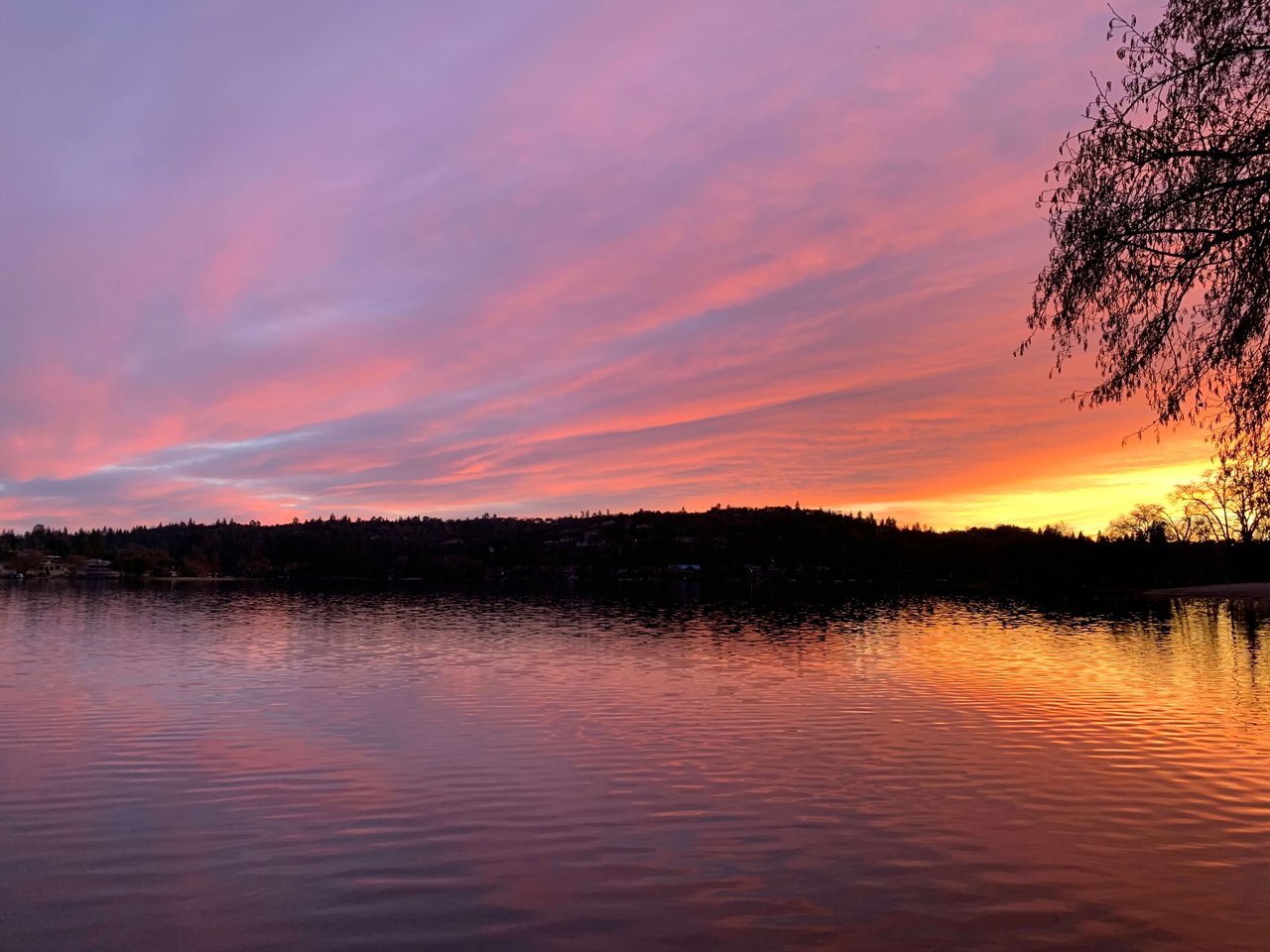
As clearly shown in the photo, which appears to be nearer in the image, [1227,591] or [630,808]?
[630,808]

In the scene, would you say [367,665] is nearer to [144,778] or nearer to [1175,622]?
[144,778]

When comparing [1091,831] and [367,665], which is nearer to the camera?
[1091,831]

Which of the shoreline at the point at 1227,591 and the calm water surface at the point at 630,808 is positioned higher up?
the calm water surface at the point at 630,808

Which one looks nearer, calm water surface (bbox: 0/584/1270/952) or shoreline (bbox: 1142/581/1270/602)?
calm water surface (bbox: 0/584/1270/952)

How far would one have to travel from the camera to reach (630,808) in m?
16.4

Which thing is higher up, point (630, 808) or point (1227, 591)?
point (630, 808)

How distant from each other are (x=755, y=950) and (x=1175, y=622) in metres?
77.1

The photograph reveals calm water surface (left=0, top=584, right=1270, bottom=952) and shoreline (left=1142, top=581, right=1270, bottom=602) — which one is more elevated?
calm water surface (left=0, top=584, right=1270, bottom=952)

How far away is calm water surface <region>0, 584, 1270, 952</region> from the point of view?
10.8 meters

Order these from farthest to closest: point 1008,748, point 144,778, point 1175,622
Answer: point 1175,622, point 1008,748, point 144,778

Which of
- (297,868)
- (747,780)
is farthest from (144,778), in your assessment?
(747,780)

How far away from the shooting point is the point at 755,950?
988 centimetres

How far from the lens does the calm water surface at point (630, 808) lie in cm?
1076

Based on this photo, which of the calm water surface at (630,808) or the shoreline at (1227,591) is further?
the shoreline at (1227,591)
